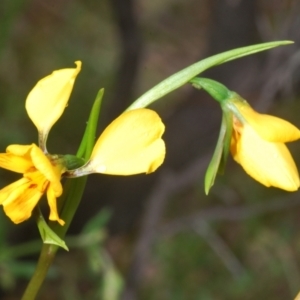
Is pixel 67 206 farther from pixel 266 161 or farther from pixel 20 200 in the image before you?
pixel 266 161

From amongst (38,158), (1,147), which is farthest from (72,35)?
(38,158)

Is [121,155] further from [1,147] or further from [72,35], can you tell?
[72,35]

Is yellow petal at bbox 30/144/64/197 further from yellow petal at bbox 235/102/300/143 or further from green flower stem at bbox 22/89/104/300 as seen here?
yellow petal at bbox 235/102/300/143

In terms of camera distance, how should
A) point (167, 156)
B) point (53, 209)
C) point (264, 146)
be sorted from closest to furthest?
point (53, 209) → point (264, 146) → point (167, 156)

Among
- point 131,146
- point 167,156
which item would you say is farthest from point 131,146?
point 167,156

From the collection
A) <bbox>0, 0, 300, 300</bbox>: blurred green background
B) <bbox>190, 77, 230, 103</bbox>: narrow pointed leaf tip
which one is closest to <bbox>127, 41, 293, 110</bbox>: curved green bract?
<bbox>190, 77, 230, 103</bbox>: narrow pointed leaf tip

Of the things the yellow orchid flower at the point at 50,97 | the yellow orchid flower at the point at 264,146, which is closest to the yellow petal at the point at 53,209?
the yellow orchid flower at the point at 50,97

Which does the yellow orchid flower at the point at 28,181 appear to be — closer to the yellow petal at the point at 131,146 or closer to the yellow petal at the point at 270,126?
the yellow petal at the point at 131,146

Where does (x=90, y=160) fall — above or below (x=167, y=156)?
above
